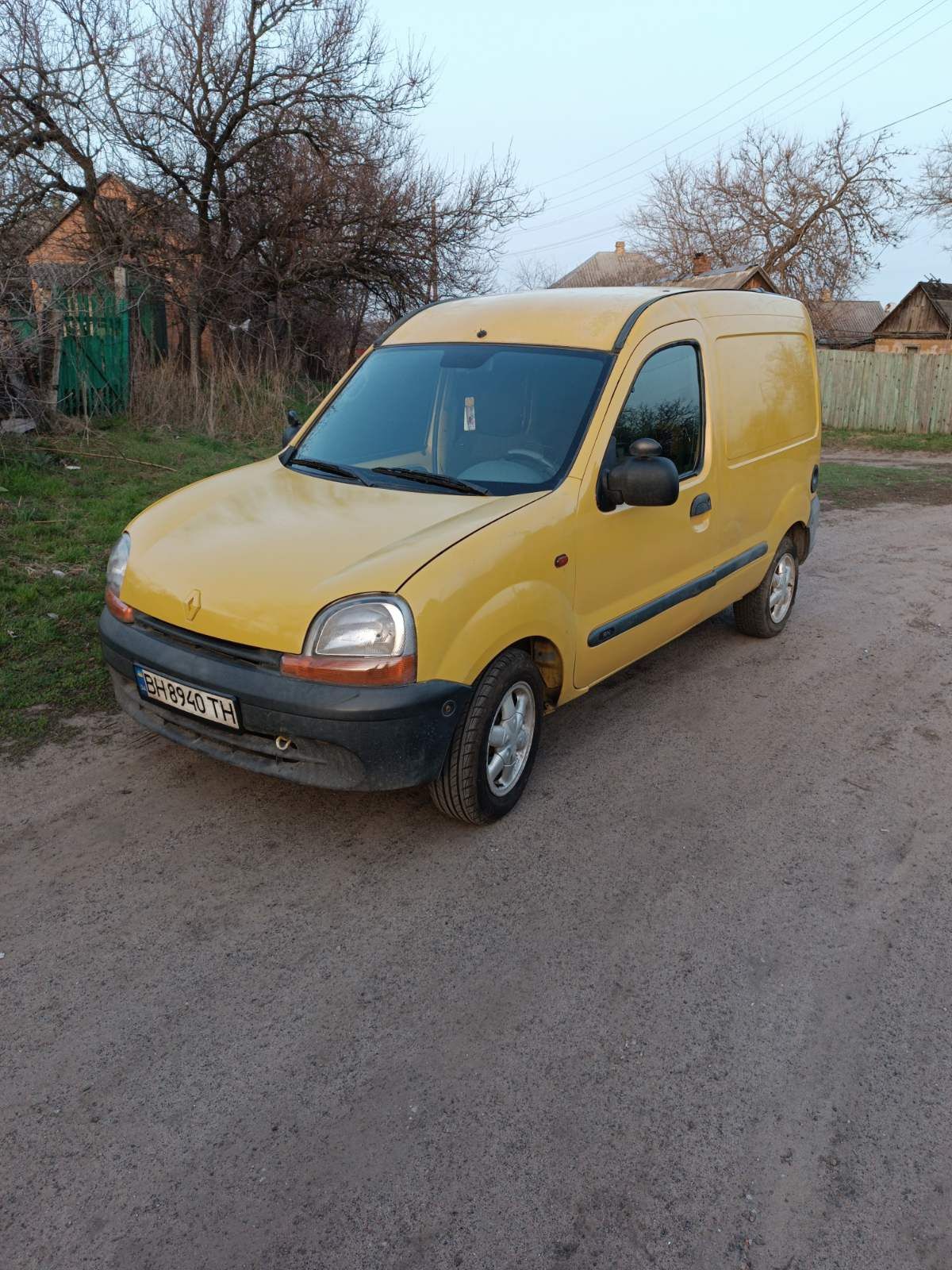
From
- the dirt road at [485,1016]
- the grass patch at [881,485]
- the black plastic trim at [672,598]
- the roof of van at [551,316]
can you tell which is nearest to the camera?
the dirt road at [485,1016]

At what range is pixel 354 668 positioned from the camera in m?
3.23

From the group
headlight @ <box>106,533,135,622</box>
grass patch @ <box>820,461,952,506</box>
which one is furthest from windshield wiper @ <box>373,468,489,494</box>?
grass patch @ <box>820,461,952,506</box>

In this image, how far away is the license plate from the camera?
3.36 metres

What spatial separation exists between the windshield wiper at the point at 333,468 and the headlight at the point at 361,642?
44.2 inches

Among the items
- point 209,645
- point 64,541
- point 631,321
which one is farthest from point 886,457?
point 209,645

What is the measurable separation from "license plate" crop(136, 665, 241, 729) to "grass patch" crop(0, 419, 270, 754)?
1.12 metres

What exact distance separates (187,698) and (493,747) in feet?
3.92

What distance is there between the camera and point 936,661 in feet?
19.4

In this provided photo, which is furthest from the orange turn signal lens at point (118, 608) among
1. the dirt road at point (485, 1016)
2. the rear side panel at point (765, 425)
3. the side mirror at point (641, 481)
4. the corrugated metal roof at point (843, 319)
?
the corrugated metal roof at point (843, 319)

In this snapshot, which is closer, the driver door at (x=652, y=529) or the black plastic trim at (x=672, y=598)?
the driver door at (x=652, y=529)

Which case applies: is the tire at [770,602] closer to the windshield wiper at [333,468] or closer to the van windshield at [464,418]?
the van windshield at [464,418]

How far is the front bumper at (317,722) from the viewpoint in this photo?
321cm

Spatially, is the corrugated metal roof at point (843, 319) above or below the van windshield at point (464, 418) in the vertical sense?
above

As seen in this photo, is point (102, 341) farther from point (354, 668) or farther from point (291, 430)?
point (354, 668)
